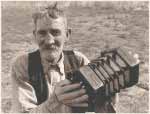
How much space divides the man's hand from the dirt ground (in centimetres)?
387

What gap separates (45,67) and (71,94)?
0.66m

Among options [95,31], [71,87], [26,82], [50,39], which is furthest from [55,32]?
[95,31]

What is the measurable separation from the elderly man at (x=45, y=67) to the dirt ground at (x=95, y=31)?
3.33 m

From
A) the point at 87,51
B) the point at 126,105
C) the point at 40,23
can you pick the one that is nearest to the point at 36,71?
the point at 40,23

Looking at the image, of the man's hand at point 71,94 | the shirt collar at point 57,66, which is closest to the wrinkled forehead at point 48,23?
the shirt collar at point 57,66

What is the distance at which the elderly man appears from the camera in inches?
205

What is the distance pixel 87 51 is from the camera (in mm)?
10484

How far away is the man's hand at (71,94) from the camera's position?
481 centimetres

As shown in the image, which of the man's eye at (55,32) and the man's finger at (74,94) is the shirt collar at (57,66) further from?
the man's finger at (74,94)

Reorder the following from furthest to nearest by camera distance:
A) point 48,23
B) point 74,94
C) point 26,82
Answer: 1. point 26,82
2. point 48,23
3. point 74,94

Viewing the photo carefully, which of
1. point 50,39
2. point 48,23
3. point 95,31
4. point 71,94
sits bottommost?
point 95,31

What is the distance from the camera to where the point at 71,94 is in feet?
15.8

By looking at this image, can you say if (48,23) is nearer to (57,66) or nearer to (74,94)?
(57,66)

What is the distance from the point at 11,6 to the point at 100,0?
144 cm
